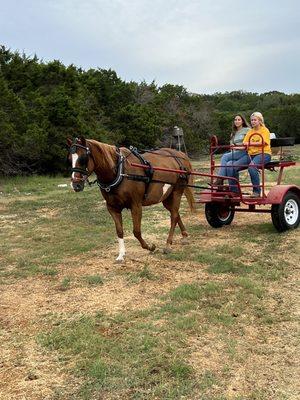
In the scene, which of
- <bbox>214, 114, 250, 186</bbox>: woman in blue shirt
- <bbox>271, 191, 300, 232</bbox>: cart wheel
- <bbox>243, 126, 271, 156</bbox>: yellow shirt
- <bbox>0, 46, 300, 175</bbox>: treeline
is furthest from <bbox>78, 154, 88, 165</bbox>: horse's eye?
<bbox>0, 46, 300, 175</bbox>: treeline

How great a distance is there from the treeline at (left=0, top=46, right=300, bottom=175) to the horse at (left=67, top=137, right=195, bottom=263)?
13160 millimetres

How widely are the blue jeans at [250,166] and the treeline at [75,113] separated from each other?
13.0 m

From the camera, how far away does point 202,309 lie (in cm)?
478

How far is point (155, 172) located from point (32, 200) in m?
8.60

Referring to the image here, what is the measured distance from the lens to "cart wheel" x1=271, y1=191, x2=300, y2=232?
7.96 metres

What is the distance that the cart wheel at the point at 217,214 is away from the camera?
9.03m

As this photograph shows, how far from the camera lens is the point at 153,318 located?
4.58 meters

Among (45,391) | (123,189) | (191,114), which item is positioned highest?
(191,114)

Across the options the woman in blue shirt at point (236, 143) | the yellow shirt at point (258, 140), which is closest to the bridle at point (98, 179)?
the woman in blue shirt at point (236, 143)

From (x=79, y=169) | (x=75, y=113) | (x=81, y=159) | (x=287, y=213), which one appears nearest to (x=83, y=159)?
(x=81, y=159)

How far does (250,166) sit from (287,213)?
1152 millimetres

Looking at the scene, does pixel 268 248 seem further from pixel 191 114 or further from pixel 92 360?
pixel 191 114

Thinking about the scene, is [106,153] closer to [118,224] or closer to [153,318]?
[118,224]

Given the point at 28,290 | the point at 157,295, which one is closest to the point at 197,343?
the point at 157,295
